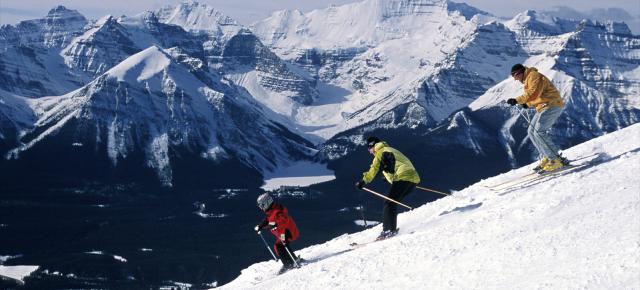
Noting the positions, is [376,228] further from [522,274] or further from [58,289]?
[58,289]

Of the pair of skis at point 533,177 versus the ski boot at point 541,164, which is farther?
the ski boot at point 541,164

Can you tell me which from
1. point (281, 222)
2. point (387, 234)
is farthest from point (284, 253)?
point (387, 234)

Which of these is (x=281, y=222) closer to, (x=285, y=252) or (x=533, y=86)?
(x=285, y=252)

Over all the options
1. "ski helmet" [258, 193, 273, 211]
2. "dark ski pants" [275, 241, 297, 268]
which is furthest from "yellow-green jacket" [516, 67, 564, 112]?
"dark ski pants" [275, 241, 297, 268]

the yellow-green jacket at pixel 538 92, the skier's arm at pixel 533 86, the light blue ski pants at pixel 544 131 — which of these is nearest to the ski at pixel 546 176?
the light blue ski pants at pixel 544 131

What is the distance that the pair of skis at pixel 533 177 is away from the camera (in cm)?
2858

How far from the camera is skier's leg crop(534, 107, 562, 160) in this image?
29.4 meters

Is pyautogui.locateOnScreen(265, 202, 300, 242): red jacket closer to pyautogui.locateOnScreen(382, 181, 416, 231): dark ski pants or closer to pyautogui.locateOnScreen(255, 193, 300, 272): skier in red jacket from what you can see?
pyautogui.locateOnScreen(255, 193, 300, 272): skier in red jacket

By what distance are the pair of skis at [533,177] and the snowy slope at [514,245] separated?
43 cm

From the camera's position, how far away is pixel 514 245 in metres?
21.6

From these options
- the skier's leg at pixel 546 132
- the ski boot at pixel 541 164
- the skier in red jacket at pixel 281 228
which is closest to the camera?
the skier in red jacket at pixel 281 228

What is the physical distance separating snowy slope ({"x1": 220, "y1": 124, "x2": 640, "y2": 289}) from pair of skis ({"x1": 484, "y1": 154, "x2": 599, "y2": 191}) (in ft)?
1.40

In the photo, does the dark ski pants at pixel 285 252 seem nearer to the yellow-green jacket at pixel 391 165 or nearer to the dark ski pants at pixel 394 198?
the dark ski pants at pixel 394 198

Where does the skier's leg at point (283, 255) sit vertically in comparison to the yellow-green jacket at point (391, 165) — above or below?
below
